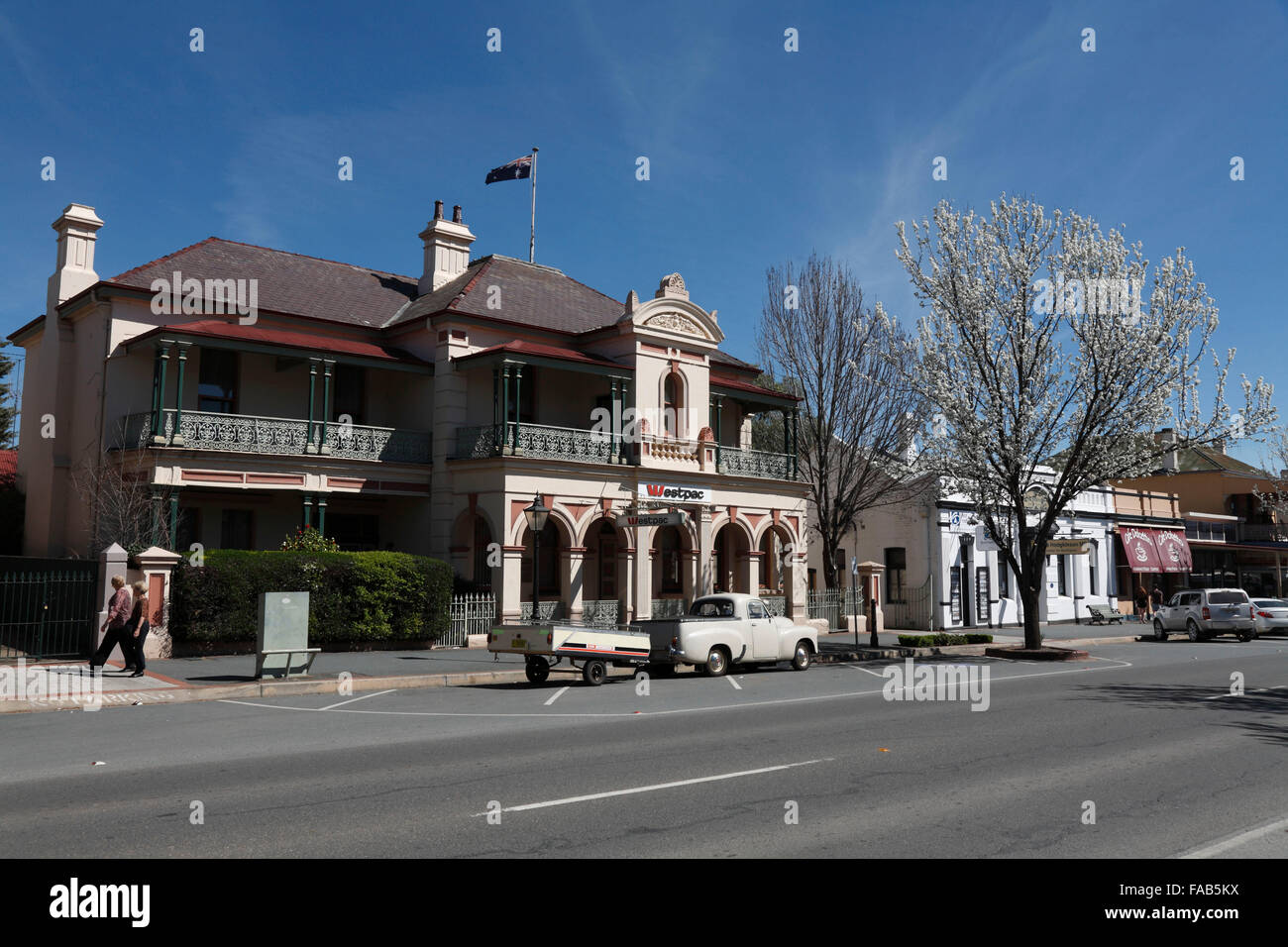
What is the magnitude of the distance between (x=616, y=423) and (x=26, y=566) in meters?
14.7

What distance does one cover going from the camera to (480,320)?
27.9 m

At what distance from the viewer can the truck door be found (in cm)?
2045

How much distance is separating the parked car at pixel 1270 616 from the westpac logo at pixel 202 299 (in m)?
33.1

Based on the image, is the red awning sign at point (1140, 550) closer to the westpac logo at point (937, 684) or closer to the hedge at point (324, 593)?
the westpac logo at point (937, 684)

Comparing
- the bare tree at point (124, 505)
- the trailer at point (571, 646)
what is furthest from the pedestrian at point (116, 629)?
the trailer at point (571, 646)

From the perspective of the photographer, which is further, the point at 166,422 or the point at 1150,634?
the point at 1150,634

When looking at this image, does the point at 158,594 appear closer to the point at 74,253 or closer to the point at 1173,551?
the point at 74,253

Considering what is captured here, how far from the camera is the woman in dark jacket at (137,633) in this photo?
54.5 ft

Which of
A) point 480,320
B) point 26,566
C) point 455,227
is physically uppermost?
point 455,227

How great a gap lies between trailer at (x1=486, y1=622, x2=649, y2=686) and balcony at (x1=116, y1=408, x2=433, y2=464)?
9.68 m
